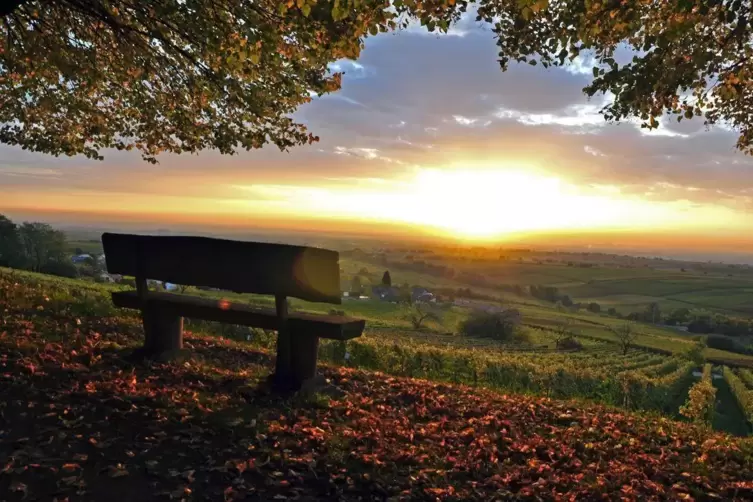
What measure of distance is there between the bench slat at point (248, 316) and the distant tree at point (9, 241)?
3898 centimetres

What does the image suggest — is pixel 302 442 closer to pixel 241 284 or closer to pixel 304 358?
pixel 304 358

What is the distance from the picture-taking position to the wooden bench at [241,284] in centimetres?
604

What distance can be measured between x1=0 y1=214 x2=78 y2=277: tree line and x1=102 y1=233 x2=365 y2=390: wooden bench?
35.3 meters

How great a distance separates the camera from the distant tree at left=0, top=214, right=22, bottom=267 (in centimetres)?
3968

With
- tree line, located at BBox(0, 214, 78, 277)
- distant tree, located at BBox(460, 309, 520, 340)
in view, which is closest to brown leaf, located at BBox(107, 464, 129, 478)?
tree line, located at BBox(0, 214, 78, 277)

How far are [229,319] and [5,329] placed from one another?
3.82 metres

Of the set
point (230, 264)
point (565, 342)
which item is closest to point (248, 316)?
point (230, 264)

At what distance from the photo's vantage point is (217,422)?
529 cm

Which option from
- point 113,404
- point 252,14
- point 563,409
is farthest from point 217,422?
point 252,14

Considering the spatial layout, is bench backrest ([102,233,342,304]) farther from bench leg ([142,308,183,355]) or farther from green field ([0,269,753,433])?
green field ([0,269,753,433])

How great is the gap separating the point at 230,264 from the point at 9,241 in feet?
148

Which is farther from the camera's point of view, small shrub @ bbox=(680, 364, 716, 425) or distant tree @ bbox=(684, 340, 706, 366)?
distant tree @ bbox=(684, 340, 706, 366)

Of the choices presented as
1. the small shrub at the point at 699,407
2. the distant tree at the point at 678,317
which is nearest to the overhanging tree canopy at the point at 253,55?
the small shrub at the point at 699,407

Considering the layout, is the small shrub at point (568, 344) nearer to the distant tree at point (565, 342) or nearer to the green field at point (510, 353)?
the distant tree at point (565, 342)
